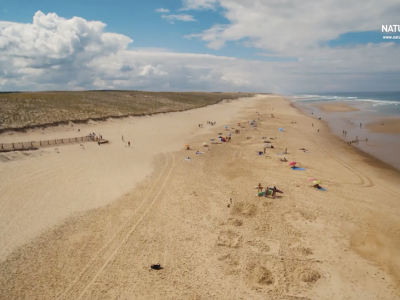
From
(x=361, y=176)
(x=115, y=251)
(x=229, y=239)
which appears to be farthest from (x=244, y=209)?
(x=361, y=176)

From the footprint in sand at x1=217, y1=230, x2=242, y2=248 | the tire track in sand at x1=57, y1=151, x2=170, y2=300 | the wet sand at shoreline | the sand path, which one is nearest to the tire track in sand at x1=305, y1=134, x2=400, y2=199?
the footprint in sand at x1=217, y1=230, x2=242, y2=248

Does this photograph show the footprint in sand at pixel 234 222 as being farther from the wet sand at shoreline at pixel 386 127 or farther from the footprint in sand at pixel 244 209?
the wet sand at shoreline at pixel 386 127

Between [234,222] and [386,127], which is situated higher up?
[386,127]

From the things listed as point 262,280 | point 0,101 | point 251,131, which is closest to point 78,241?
point 262,280

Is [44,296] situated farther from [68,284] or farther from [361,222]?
[361,222]

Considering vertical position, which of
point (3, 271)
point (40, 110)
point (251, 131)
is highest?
point (40, 110)

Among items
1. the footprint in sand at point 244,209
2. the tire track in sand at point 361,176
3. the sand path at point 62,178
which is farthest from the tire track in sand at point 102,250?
the tire track in sand at point 361,176

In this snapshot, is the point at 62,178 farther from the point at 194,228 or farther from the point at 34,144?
the point at 194,228

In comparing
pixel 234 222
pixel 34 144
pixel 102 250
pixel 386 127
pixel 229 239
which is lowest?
pixel 229 239
